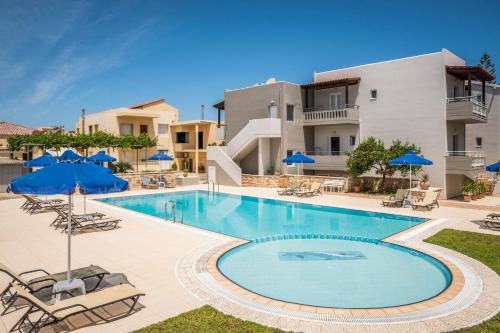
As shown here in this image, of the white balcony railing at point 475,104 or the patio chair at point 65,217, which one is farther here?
the white balcony railing at point 475,104

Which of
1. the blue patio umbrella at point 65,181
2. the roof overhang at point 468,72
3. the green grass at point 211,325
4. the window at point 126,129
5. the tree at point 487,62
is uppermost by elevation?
the tree at point 487,62

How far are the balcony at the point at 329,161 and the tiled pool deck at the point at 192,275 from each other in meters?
11.2

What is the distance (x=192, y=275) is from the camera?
887 centimetres

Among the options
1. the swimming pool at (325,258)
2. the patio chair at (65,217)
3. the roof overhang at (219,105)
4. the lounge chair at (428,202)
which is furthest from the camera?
the roof overhang at (219,105)

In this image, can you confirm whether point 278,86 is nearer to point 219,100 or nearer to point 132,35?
point 219,100

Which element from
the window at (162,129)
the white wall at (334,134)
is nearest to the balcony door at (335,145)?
the white wall at (334,134)

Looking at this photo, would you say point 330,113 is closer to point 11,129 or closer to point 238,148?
point 238,148

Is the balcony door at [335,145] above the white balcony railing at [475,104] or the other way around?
the other way around

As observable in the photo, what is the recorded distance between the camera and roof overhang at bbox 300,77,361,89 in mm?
27469

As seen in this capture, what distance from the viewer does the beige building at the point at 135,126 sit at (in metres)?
40.1

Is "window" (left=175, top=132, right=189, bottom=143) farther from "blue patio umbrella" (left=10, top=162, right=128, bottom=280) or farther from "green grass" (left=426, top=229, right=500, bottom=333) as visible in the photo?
"blue patio umbrella" (left=10, top=162, right=128, bottom=280)

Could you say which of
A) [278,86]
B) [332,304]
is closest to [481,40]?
[278,86]

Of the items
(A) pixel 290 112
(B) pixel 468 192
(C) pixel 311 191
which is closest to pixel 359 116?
(A) pixel 290 112

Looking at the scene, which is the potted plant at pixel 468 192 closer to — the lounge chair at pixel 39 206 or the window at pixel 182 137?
the lounge chair at pixel 39 206
